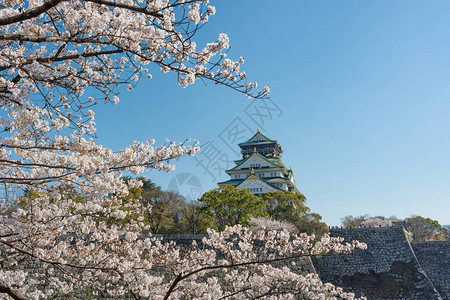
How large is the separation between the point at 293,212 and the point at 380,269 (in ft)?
24.1

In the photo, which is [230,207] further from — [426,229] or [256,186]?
[426,229]

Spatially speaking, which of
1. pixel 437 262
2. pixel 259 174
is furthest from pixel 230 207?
pixel 437 262

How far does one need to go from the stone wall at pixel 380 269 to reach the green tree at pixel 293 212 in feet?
7.84

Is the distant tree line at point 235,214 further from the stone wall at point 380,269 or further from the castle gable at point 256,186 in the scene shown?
the castle gable at point 256,186

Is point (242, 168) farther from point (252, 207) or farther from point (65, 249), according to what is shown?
point (65, 249)

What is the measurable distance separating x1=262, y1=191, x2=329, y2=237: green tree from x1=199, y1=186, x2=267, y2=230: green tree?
1.45m

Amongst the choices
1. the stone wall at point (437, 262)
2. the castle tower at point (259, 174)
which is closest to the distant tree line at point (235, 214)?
the stone wall at point (437, 262)

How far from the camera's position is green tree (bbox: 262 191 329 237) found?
68.7 feet

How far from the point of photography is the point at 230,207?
2067 centimetres

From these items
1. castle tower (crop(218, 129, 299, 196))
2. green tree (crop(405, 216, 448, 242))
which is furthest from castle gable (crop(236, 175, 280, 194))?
green tree (crop(405, 216, 448, 242))

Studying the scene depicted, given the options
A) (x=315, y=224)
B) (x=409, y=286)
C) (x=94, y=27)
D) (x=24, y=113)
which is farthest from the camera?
(x=315, y=224)

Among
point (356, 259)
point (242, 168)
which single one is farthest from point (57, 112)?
point (242, 168)

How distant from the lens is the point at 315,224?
21.2m

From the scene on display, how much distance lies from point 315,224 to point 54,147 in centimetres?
2025
